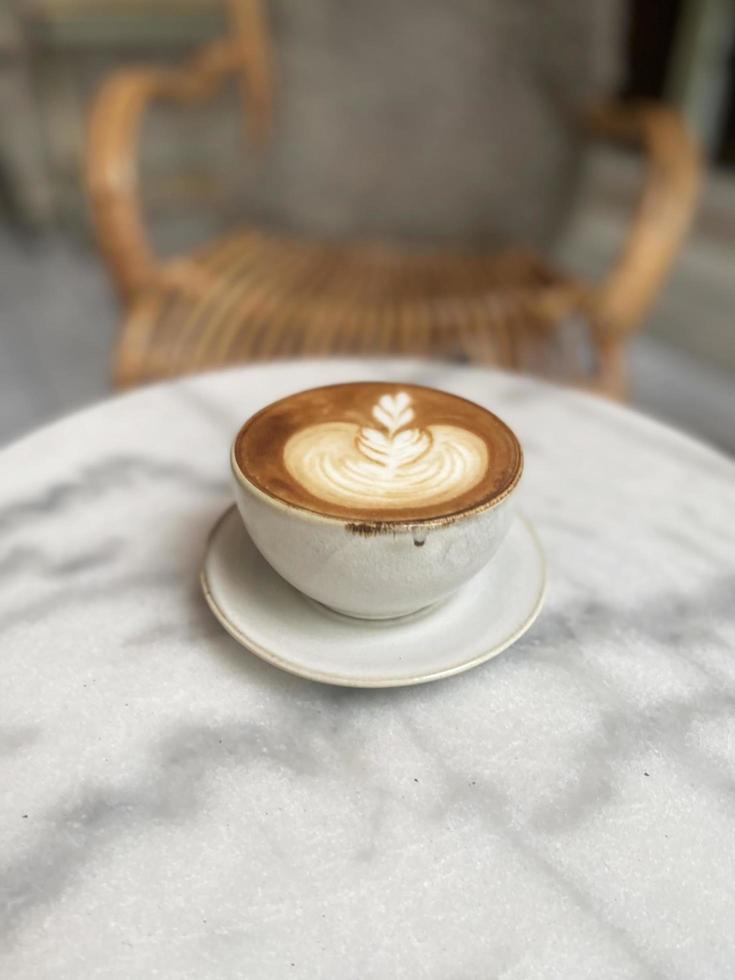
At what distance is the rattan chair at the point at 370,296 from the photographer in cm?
76

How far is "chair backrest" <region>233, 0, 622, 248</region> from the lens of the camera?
0.96 meters

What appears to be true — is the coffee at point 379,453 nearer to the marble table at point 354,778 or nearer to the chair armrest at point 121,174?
the marble table at point 354,778

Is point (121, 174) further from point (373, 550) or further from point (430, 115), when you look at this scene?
point (373, 550)

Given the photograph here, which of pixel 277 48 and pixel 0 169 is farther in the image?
pixel 0 169

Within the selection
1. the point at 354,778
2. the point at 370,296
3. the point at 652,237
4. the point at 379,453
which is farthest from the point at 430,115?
the point at 354,778

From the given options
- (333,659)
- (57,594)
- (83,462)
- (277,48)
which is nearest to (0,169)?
(277,48)

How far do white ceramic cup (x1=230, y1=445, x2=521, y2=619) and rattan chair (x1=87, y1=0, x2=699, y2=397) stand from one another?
52 centimetres

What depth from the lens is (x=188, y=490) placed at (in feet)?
1.44

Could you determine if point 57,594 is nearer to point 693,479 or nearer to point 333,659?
point 333,659

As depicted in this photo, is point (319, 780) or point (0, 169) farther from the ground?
point (319, 780)

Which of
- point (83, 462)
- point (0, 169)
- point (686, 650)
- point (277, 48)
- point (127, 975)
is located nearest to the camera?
point (127, 975)

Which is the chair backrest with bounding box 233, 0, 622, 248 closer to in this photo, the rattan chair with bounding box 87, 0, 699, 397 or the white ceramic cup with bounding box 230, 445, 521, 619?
the rattan chair with bounding box 87, 0, 699, 397

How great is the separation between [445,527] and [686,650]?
0.14 meters

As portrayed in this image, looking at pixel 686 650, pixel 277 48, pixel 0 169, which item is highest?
pixel 277 48
